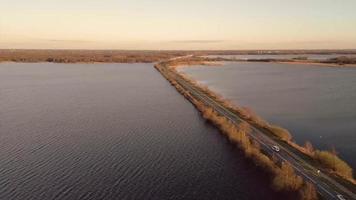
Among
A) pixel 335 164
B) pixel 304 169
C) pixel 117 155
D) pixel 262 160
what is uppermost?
pixel 335 164

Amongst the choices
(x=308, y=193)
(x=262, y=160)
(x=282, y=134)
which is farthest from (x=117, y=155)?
(x=308, y=193)

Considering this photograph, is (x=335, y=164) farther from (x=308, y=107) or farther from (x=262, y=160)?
(x=308, y=107)

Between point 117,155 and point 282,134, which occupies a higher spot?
point 282,134

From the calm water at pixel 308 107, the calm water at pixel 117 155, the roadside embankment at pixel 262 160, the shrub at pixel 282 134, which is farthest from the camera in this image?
the calm water at pixel 308 107

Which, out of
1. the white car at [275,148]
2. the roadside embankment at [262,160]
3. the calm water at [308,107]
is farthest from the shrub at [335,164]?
the white car at [275,148]

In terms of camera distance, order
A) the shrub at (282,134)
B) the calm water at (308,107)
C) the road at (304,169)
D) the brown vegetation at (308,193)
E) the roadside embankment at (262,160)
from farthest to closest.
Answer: the calm water at (308,107) → the shrub at (282,134) → the roadside embankment at (262,160) → the road at (304,169) → the brown vegetation at (308,193)

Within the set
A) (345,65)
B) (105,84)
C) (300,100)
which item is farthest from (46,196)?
(345,65)

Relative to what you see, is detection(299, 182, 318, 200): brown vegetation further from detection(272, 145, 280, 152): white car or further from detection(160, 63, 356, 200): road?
detection(272, 145, 280, 152): white car

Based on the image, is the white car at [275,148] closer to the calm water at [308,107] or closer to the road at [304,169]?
the road at [304,169]

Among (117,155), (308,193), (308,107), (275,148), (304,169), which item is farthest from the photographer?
(308,107)
